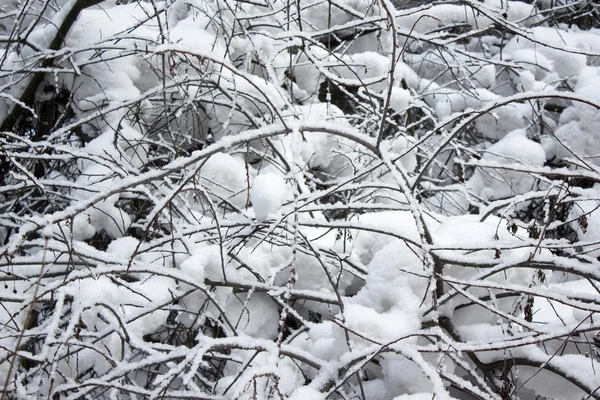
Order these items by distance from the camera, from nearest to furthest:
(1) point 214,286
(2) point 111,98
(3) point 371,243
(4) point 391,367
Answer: (4) point 391,367, (1) point 214,286, (3) point 371,243, (2) point 111,98

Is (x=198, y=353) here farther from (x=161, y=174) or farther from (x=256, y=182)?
(x=256, y=182)

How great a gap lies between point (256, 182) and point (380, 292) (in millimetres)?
542

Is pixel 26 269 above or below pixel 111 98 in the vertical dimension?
below

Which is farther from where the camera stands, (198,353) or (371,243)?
(371,243)

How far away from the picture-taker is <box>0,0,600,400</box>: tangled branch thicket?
48.1 inches

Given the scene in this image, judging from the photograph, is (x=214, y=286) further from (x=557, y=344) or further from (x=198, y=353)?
(x=557, y=344)

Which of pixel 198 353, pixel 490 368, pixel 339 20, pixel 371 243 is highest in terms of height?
pixel 339 20

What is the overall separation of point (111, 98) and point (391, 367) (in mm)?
2022

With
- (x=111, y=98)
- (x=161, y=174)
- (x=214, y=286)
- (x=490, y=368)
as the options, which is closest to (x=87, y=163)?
(x=111, y=98)

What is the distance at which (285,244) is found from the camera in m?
1.62

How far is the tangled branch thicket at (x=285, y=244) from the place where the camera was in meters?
1.22

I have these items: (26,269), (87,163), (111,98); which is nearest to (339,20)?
(111,98)

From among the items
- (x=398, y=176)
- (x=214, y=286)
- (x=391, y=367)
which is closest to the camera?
(x=398, y=176)

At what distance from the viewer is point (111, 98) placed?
257cm
